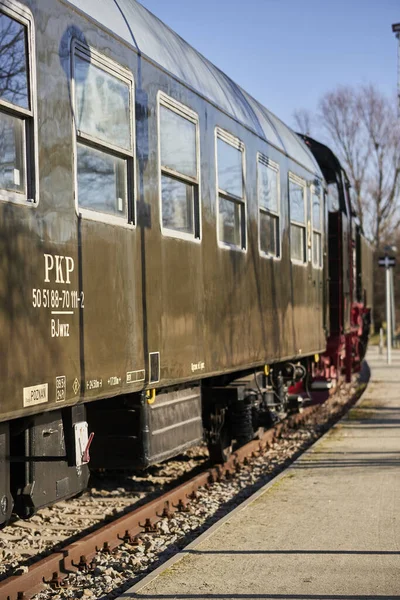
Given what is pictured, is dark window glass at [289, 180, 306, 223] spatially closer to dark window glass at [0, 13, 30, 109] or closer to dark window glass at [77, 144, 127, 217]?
dark window glass at [77, 144, 127, 217]

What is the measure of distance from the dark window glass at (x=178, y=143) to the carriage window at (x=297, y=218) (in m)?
3.53

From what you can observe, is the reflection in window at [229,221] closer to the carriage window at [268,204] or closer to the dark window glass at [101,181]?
the carriage window at [268,204]

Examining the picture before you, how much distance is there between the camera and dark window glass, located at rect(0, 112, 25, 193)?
183 inches

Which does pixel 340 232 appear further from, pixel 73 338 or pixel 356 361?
pixel 73 338

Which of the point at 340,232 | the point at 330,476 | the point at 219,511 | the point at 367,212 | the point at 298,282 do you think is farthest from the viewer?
the point at 367,212

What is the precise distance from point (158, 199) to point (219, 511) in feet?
9.90

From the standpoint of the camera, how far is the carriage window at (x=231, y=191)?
814 centimetres

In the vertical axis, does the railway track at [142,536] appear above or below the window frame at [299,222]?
below

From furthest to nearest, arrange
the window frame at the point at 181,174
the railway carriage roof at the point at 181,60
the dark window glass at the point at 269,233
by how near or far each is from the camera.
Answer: the dark window glass at the point at 269,233 → the window frame at the point at 181,174 → the railway carriage roof at the point at 181,60

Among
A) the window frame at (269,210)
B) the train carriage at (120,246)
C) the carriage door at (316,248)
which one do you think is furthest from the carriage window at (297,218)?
the train carriage at (120,246)

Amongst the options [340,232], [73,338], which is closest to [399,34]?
[340,232]

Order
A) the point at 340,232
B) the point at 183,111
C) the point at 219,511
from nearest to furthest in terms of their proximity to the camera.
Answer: the point at 183,111, the point at 219,511, the point at 340,232

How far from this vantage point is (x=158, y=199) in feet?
21.7

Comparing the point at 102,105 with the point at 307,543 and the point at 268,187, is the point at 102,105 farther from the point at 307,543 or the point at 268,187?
the point at 268,187
